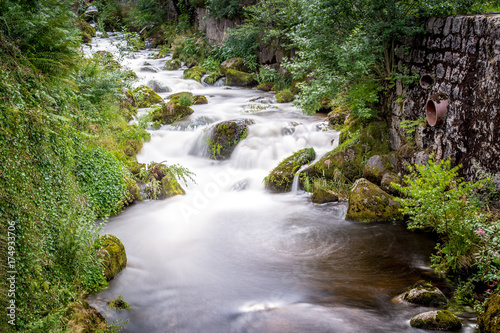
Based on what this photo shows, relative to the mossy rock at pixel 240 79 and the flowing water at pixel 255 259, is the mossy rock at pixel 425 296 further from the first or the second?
the mossy rock at pixel 240 79

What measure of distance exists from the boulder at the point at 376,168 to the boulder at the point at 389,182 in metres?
0.18

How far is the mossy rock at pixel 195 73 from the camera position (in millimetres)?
19406

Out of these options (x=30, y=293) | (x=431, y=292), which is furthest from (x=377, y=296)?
(x=30, y=293)

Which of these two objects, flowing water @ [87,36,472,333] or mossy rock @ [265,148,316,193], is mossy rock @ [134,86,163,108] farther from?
mossy rock @ [265,148,316,193]

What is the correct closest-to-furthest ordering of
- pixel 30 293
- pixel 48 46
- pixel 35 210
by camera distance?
pixel 30 293
pixel 35 210
pixel 48 46

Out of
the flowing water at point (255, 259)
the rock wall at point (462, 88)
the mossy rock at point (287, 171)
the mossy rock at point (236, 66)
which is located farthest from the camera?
the mossy rock at point (236, 66)

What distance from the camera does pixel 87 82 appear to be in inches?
347

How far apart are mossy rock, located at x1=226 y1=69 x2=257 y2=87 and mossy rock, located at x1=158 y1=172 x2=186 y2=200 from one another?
1064 centimetres

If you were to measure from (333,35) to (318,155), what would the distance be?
10.8ft

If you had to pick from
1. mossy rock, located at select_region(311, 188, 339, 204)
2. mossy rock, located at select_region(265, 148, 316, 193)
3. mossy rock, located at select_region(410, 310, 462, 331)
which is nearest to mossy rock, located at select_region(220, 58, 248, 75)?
mossy rock, located at select_region(265, 148, 316, 193)

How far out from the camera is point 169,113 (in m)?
13.5

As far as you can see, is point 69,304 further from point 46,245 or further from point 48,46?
point 48,46

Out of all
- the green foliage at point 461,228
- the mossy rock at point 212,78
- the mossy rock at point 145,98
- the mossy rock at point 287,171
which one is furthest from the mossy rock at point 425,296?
the mossy rock at point 212,78

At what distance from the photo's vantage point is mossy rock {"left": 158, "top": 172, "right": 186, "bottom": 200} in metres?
9.21
